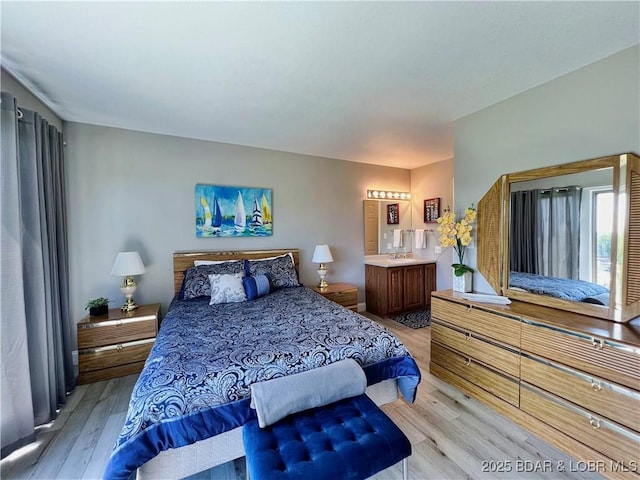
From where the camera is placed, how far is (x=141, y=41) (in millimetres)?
1652

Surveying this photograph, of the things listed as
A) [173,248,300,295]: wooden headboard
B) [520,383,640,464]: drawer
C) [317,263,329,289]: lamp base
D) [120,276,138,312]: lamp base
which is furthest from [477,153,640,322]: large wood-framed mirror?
[120,276,138,312]: lamp base

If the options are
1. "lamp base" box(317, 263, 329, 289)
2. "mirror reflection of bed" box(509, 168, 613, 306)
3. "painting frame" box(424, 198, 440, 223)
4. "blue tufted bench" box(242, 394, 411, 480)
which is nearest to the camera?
"blue tufted bench" box(242, 394, 411, 480)

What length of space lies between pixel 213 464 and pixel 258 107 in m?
2.71

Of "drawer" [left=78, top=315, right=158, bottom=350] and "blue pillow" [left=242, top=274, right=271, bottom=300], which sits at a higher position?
"blue pillow" [left=242, top=274, right=271, bottom=300]

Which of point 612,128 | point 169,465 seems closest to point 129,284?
point 169,465

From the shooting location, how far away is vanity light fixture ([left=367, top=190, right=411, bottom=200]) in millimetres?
4723

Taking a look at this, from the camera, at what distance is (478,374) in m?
2.27

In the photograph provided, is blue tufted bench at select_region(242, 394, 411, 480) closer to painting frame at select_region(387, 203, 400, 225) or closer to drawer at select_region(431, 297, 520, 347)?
drawer at select_region(431, 297, 520, 347)

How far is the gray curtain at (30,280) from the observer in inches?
69.1

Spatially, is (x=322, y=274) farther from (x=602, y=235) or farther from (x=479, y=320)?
(x=602, y=235)

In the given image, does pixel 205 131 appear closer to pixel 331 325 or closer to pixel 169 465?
pixel 331 325

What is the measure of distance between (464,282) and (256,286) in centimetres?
217

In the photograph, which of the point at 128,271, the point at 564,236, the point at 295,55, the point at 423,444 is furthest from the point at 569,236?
the point at 128,271

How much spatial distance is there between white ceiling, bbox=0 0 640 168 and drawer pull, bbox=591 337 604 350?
6.01 ft
